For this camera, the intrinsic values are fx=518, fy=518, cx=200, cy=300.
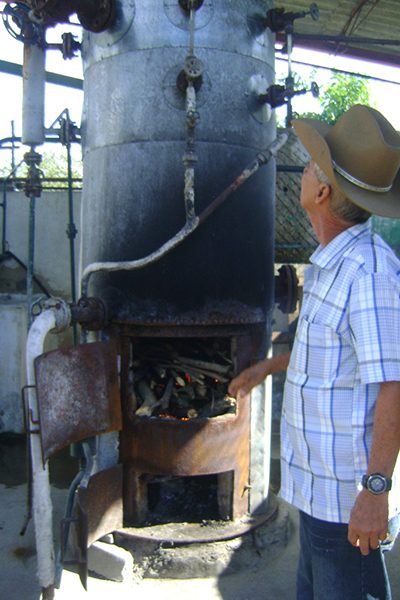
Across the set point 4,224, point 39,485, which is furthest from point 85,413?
point 4,224

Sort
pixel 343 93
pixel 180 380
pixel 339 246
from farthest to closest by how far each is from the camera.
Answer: pixel 343 93
pixel 180 380
pixel 339 246

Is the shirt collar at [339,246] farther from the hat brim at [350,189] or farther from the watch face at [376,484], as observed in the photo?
the watch face at [376,484]

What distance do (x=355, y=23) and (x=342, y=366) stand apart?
16.6ft

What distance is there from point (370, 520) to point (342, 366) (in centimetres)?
48

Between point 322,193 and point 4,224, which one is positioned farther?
point 4,224

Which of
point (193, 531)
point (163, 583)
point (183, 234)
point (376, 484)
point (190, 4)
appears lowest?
point (163, 583)

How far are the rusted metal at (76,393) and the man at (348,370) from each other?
1212mm

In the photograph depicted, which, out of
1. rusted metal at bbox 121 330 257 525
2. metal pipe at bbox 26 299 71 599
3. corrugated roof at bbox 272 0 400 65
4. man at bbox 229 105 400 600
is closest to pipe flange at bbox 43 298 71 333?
metal pipe at bbox 26 299 71 599

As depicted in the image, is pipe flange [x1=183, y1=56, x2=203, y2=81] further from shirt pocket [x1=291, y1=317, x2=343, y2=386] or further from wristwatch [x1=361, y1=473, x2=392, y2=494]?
wristwatch [x1=361, y1=473, x2=392, y2=494]

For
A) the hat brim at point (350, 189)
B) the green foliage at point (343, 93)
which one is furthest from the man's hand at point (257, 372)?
the green foliage at point (343, 93)

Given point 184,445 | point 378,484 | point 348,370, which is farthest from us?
point 184,445

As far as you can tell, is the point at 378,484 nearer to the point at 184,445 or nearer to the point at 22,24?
the point at 184,445

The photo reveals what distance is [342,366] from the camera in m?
1.76

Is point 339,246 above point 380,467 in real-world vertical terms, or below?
above
